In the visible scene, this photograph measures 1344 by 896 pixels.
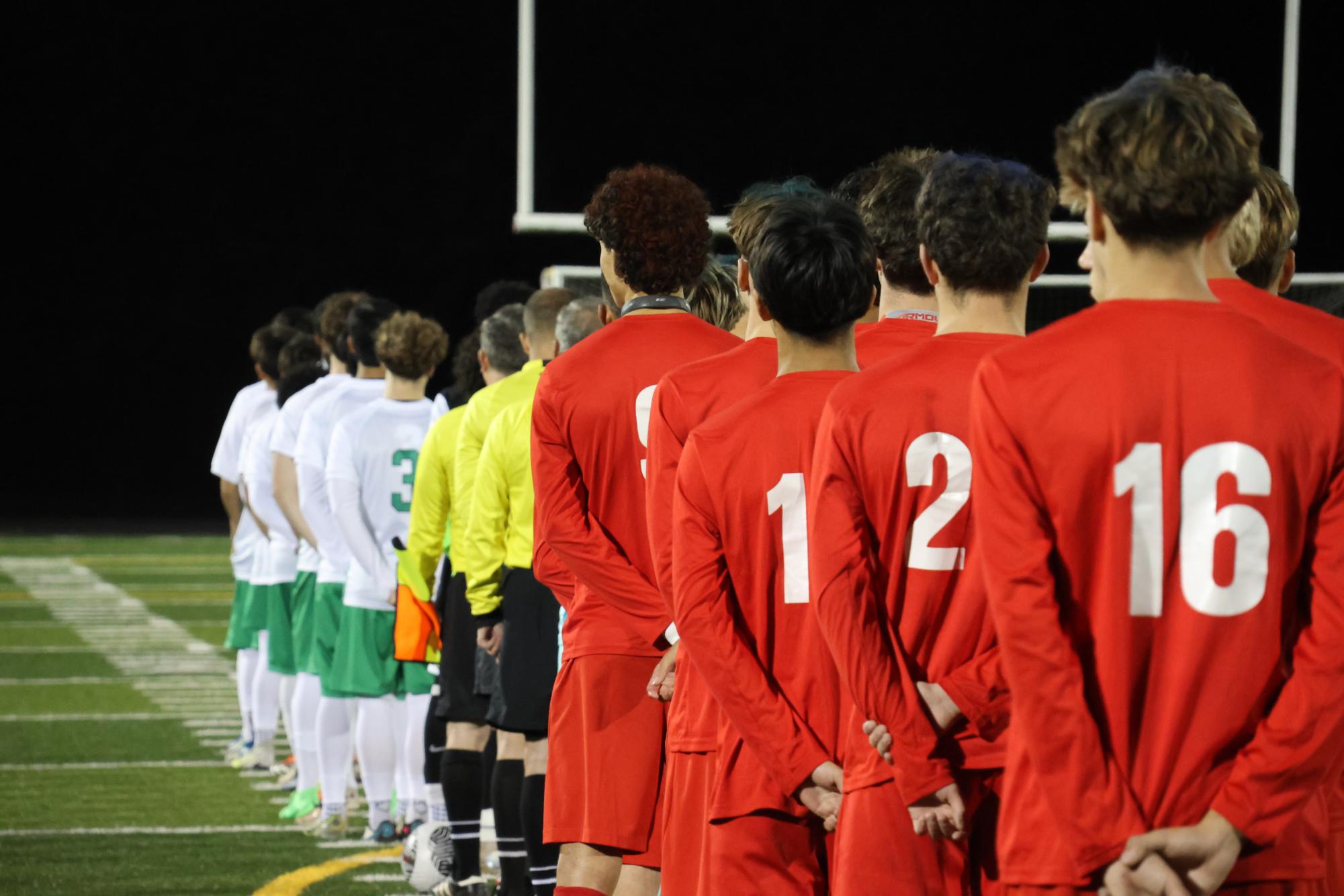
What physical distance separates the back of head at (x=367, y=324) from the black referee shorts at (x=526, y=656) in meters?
2.33

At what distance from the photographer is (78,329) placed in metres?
32.3

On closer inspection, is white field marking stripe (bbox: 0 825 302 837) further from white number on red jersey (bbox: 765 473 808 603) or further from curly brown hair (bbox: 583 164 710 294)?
white number on red jersey (bbox: 765 473 808 603)

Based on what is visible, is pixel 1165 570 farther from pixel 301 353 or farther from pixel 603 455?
pixel 301 353

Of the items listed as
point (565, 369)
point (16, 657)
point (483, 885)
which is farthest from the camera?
point (16, 657)

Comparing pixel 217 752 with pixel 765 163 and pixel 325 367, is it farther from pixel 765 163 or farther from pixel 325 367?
pixel 765 163

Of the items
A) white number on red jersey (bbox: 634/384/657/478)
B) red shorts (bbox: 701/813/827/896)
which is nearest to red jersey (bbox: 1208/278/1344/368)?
red shorts (bbox: 701/813/827/896)

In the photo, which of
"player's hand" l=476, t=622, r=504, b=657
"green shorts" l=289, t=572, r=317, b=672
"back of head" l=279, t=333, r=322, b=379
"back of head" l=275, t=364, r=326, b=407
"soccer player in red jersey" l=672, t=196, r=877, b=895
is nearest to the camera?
"soccer player in red jersey" l=672, t=196, r=877, b=895

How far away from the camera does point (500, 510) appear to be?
586cm

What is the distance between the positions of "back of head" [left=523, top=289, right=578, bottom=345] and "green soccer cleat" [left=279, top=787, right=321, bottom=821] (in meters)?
3.12

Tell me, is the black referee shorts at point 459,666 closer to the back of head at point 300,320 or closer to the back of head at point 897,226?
the back of head at point 897,226

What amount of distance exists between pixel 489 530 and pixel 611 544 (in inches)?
62.7

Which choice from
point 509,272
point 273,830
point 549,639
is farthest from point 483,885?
point 509,272

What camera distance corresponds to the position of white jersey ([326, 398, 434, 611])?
7.62 m

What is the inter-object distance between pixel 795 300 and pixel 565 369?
4.05 ft
